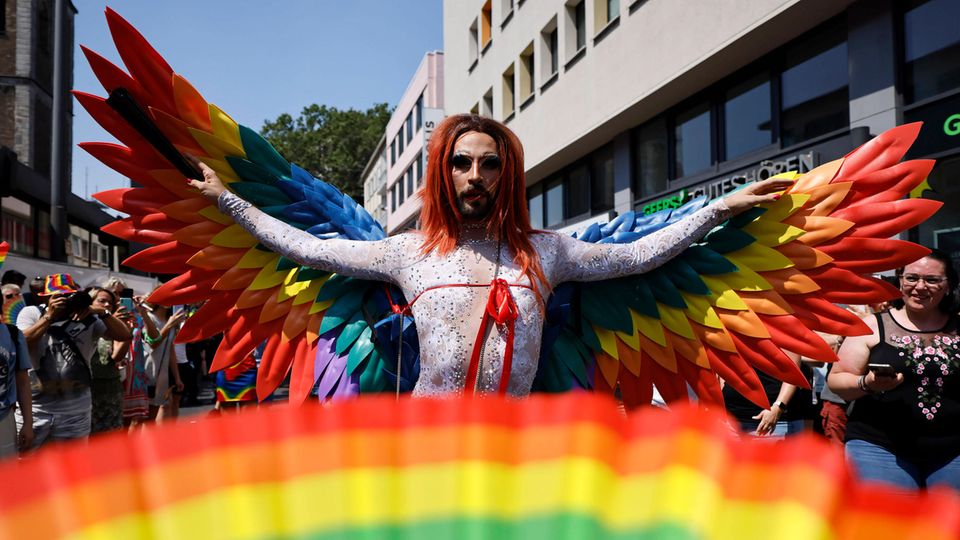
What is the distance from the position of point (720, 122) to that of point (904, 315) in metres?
6.62

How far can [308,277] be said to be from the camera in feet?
7.42

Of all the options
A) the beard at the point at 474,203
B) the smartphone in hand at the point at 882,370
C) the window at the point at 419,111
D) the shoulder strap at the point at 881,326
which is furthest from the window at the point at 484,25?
the beard at the point at 474,203

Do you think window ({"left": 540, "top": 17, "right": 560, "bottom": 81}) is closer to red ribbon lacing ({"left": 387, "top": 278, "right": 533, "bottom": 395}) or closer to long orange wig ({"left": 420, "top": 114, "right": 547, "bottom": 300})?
long orange wig ({"left": 420, "top": 114, "right": 547, "bottom": 300})

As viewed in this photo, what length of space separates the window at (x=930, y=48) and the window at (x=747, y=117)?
191 cm

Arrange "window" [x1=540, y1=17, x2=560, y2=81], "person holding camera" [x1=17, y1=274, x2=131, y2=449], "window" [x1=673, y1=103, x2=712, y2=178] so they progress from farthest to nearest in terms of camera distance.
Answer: "window" [x1=540, y1=17, x2=560, y2=81], "window" [x1=673, y1=103, x2=712, y2=178], "person holding camera" [x1=17, y1=274, x2=131, y2=449]

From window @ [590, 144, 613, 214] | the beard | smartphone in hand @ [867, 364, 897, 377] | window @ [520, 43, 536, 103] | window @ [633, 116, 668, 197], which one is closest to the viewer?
the beard

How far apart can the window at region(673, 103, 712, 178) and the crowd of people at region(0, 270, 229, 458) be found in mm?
6878

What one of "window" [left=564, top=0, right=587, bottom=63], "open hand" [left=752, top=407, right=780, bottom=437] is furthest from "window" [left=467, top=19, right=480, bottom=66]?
"open hand" [left=752, top=407, right=780, bottom=437]

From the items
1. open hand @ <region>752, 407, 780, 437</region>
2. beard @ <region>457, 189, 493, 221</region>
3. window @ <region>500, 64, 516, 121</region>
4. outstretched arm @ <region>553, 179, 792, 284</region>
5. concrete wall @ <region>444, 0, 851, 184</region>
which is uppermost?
window @ <region>500, 64, 516, 121</region>

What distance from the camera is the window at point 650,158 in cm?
1043

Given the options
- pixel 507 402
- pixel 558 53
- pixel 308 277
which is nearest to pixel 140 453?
pixel 507 402

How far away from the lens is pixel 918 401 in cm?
277

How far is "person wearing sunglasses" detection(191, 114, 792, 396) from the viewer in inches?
72.8

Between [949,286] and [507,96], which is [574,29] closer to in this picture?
[507,96]
